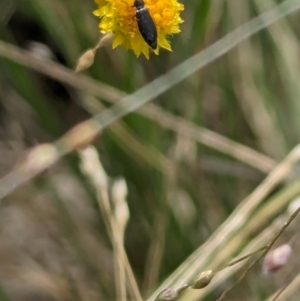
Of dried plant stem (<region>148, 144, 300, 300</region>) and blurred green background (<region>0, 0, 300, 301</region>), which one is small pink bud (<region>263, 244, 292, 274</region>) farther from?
blurred green background (<region>0, 0, 300, 301</region>)

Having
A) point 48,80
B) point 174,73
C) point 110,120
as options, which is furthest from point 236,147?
point 48,80

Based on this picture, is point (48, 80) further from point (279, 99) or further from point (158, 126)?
point (279, 99)

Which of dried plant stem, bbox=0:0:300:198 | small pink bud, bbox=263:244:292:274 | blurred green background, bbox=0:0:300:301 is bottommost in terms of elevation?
small pink bud, bbox=263:244:292:274

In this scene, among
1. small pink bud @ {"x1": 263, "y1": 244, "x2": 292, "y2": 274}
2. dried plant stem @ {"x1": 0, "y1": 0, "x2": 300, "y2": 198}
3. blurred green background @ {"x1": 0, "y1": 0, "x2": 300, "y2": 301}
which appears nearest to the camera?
dried plant stem @ {"x1": 0, "y1": 0, "x2": 300, "y2": 198}

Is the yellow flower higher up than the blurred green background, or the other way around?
the blurred green background

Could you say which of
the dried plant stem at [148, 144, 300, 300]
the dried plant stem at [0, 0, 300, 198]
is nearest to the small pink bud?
the dried plant stem at [148, 144, 300, 300]

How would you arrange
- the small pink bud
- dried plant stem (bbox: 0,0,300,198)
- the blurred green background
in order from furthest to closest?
1. the blurred green background
2. the small pink bud
3. dried plant stem (bbox: 0,0,300,198)
